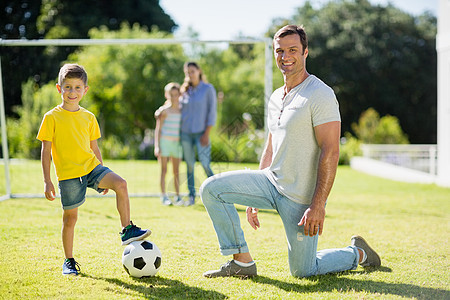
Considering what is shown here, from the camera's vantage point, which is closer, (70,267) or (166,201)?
(70,267)

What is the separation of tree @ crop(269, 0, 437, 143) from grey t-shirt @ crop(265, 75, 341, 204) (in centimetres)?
2693

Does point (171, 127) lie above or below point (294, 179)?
above

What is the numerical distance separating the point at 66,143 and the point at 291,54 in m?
1.67

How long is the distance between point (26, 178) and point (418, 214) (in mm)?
8049

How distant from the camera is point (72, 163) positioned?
3.30 metres

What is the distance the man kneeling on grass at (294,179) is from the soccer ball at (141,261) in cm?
36

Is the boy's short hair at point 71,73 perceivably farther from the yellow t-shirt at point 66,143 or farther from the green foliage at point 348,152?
the green foliage at point 348,152

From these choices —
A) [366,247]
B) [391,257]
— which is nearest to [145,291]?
[366,247]

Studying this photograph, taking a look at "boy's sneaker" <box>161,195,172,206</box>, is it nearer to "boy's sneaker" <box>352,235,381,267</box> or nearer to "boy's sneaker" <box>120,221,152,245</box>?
"boy's sneaker" <box>120,221,152,245</box>

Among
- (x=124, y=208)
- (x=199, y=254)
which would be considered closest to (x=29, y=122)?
(x=199, y=254)

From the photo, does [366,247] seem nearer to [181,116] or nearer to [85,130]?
[85,130]

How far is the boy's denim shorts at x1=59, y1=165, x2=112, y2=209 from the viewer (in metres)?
3.31

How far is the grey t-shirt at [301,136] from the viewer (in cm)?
297

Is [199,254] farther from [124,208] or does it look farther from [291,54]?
[291,54]
